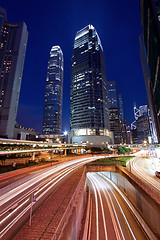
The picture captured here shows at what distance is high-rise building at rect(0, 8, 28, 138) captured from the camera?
72438 mm

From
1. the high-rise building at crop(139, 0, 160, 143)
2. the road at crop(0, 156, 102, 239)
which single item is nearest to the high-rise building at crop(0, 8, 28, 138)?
the road at crop(0, 156, 102, 239)

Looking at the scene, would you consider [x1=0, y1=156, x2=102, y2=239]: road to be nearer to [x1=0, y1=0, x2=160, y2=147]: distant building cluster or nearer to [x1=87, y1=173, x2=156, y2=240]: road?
[x1=87, y1=173, x2=156, y2=240]: road

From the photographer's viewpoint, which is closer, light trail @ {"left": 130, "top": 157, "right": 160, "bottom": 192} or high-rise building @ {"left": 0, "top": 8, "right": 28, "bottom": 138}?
light trail @ {"left": 130, "top": 157, "right": 160, "bottom": 192}

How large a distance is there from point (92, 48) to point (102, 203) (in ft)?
471

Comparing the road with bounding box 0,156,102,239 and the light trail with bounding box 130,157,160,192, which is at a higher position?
the road with bounding box 0,156,102,239

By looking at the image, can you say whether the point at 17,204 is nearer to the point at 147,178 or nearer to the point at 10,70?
the point at 147,178

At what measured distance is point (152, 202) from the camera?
1201 centimetres

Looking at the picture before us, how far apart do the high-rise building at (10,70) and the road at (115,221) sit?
230ft

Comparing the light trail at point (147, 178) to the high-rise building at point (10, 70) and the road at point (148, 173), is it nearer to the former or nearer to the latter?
the road at point (148, 173)

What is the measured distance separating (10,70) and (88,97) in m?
70.7

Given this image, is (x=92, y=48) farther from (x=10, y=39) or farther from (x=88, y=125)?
(x=88, y=125)

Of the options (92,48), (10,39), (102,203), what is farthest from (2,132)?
(92,48)

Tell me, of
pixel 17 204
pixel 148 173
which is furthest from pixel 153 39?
pixel 17 204

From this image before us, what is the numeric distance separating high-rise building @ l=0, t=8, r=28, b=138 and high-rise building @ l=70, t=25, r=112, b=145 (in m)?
54.5
